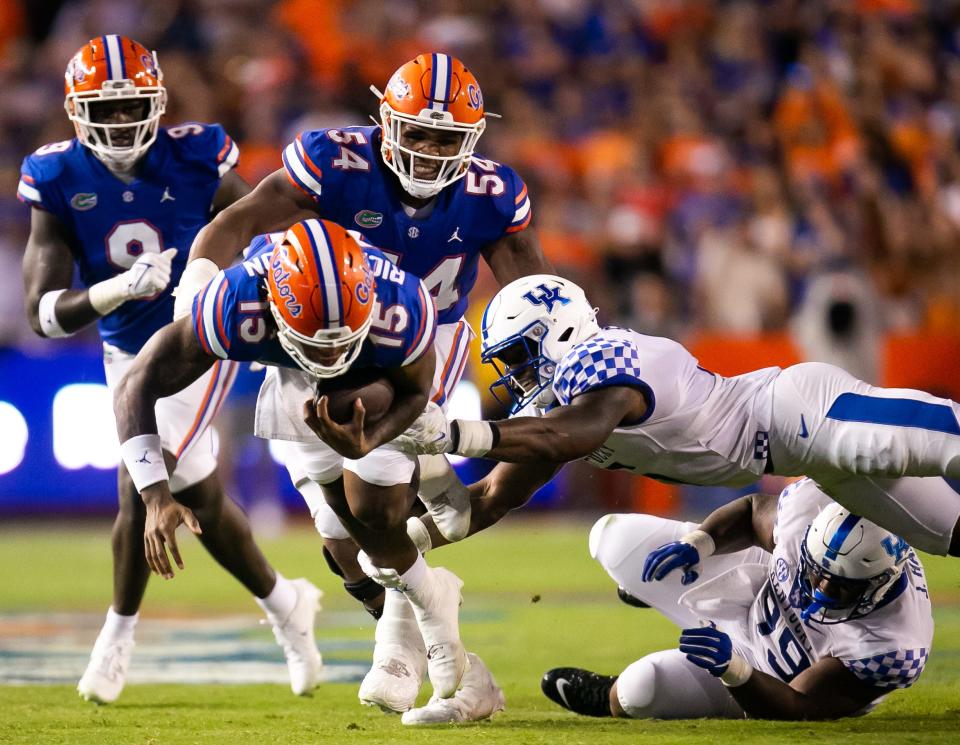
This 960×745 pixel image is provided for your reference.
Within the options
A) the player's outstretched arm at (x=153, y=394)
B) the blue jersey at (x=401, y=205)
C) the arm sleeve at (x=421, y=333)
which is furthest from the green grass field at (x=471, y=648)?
the blue jersey at (x=401, y=205)

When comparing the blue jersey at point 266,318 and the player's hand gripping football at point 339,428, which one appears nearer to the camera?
the player's hand gripping football at point 339,428

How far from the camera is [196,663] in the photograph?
632cm

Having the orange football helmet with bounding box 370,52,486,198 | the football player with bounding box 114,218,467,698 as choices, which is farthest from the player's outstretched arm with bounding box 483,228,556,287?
the football player with bounding box 114,218,467,698

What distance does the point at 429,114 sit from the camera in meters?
5.19

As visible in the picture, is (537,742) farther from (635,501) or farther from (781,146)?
(781,146)

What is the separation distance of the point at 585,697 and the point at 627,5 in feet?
33.8

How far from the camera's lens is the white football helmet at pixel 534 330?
15.1 feet

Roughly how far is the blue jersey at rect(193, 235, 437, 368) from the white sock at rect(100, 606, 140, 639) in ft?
5.41

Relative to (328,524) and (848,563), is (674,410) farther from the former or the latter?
(328,524)

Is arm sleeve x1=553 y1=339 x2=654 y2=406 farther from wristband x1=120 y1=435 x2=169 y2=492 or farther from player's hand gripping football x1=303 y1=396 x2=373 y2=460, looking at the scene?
wristband x1=120 y1=435 x2=169 y2=492

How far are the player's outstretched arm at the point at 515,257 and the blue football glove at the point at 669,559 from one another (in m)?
1.18

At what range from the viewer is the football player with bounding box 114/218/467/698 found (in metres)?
4.19

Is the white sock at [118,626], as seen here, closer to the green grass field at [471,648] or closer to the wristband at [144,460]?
the green grass field at [471,648]

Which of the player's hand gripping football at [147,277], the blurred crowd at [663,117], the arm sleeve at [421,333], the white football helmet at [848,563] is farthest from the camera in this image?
the blurred crowd at [663,117]
